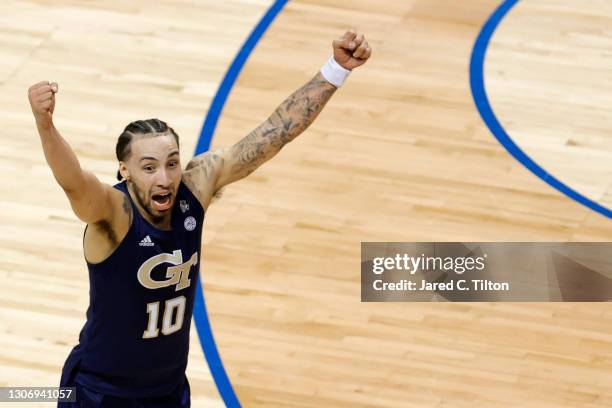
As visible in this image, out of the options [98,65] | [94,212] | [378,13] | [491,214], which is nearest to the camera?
[94,212]

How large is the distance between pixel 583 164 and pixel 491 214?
0.93m

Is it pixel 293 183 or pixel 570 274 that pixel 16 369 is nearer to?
pixel 293 183

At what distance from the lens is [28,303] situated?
7.07 metres

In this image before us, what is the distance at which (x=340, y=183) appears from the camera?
320 inches

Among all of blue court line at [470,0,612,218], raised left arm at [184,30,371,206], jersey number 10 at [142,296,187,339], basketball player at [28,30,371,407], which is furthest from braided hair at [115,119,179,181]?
blue court line at [470,0,612,218]

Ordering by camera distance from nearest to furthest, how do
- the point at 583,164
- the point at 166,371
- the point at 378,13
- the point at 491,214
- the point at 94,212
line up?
the point at 94,212 → the point at 166,371 → the point at 491,214 → the point at 583,164 → the point at 378,13

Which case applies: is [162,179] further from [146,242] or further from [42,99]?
[42,99]

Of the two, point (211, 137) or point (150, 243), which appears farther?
point (211, 137)

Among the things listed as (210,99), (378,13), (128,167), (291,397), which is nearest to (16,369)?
(291,397)

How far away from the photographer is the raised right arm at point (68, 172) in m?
4.10

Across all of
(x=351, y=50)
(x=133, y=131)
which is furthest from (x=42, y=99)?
(x=351, y=50)

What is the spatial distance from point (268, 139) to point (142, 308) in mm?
850

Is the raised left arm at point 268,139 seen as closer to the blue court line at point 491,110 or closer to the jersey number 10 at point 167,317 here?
the jersey number 10 at point 167,317

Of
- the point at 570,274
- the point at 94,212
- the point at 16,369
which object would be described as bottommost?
the point at 570,274
